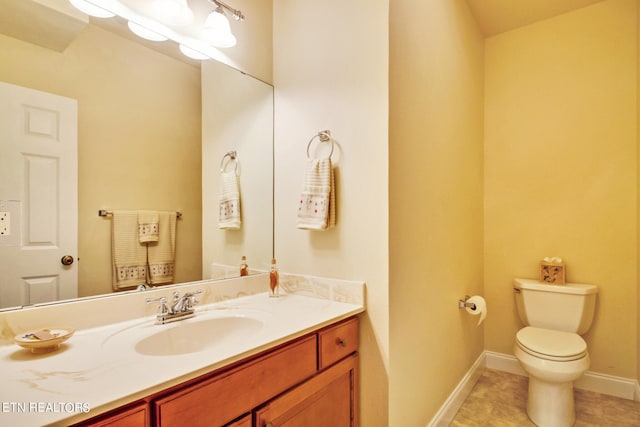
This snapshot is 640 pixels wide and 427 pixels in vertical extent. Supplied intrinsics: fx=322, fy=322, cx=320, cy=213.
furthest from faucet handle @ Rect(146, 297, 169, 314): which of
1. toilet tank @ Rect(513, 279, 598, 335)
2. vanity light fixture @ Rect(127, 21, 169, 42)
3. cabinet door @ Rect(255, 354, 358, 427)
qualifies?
toilet tank @ Rect(513, 279, 598, 335)

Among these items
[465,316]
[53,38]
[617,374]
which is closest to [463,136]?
[465,316]

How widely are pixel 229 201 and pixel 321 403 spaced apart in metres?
1.00

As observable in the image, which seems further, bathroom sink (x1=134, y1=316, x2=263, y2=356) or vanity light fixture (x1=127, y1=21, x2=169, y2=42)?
vanity light fixture (x1=127, y1=21, x2=169, y2=42)

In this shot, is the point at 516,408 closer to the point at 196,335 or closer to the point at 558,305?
the point at 558,305

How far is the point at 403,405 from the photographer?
4.66 ft

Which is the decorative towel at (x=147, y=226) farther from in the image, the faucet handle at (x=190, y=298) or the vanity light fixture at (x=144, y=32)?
the vanity light fixture at (x=144, y=32)

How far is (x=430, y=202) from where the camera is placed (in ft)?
5.49

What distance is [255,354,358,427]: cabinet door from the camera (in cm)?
100

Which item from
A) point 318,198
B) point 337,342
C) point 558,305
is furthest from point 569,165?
point 337,342

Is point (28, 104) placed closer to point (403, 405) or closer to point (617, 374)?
point (403, 405)

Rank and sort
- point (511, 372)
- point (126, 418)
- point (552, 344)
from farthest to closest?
point (511, 372) → point (552, 344) → point (126, 418)

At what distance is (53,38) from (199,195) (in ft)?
2.40

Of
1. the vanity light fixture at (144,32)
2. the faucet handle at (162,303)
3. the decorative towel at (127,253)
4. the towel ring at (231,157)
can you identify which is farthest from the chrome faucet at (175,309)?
the vanity light fixture at (144,32)

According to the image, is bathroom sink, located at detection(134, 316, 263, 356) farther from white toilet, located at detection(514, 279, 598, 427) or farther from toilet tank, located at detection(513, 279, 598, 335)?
toilet tank, located at detection(513, 279, 598, 335)
